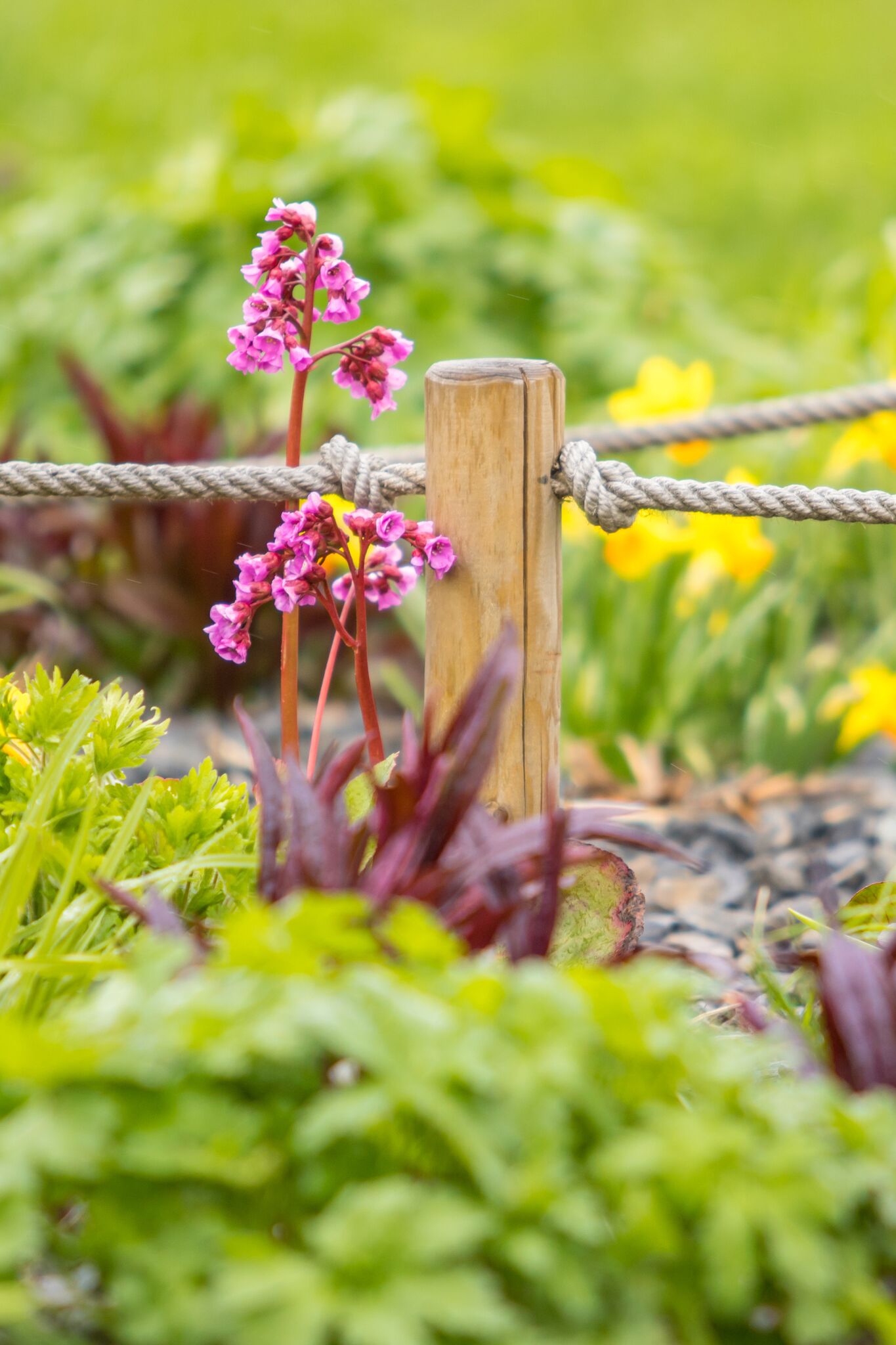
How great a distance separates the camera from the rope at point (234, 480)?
Answer: 4.92 ft

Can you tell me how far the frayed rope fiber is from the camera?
1.39 meters

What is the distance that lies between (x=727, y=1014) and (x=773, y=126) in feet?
27.1

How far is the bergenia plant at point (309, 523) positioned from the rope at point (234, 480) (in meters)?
0.06

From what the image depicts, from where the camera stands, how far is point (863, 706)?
2322 mm

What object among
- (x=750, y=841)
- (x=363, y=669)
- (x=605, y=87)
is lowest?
(x=750, y=841)

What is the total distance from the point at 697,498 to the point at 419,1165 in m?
0.83

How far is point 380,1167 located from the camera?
0.80 metres

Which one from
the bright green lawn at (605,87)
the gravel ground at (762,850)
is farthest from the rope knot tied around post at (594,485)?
the bright green lawn at (605,87)

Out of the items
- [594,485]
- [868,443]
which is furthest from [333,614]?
[868,443]

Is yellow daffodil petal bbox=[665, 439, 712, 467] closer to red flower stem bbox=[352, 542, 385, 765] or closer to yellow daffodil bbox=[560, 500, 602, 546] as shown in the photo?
yellow daffodil bbox=[560, 500, 602, 546]

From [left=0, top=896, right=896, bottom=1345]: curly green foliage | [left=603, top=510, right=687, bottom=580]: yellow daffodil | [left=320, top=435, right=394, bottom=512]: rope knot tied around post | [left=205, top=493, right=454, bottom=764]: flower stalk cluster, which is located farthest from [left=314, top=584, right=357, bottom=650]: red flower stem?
[left=603, top=510, right=687, bottom=580]: yellow daffodil

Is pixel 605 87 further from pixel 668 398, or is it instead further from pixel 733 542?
pixel 733 542

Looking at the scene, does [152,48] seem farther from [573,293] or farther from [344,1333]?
[344,1333]

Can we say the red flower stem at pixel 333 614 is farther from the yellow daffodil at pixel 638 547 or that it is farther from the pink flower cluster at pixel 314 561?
the yellow daffodil at pixel 638 547
